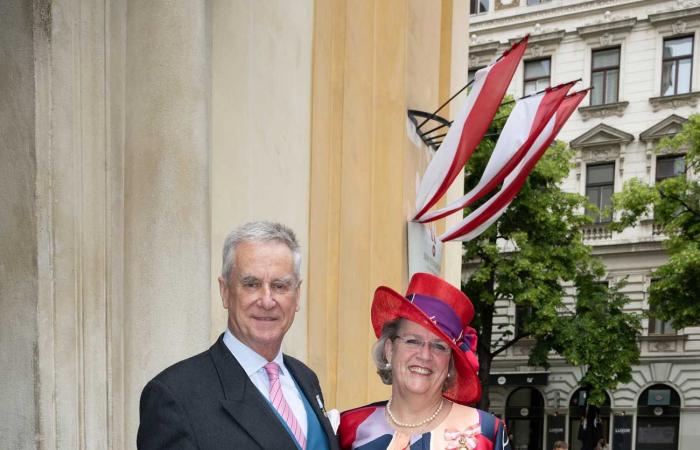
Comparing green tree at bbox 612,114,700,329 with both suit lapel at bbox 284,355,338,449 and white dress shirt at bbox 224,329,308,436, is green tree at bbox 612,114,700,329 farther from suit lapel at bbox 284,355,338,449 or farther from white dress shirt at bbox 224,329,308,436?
white dress shirt at bbox 224,329,308,436

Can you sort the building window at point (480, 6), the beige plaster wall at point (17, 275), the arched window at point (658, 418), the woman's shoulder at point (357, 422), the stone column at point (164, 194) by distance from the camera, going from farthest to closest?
the building window at point (480, 6) → the arched window at point (658, 418) → the stone column at point (164, 194) → the beige plaster wall at point (17, 275) → the woman's shoulder at point (357, 422)

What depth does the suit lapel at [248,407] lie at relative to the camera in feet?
8.31

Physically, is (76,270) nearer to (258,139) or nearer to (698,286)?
(258,139)

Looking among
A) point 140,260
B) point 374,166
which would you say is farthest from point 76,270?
point 374,166

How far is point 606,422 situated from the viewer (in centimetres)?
2492

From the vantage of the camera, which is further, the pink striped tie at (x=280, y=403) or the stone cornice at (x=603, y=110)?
the stone cornice at (x=603, y=110)

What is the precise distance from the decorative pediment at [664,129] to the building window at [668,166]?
0.68 m

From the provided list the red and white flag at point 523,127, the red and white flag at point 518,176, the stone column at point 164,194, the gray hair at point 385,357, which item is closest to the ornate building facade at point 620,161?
the red and white flag at point 518,176

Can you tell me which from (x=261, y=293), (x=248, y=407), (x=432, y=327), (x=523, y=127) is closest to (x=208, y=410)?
(x=248, y=407)

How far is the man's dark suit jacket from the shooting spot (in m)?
2.35

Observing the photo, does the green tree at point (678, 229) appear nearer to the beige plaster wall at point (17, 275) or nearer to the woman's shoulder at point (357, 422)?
the woman's shoulder at point (357, 422)

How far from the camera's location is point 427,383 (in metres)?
3.31

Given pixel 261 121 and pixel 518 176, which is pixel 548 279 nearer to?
pixel 518 176

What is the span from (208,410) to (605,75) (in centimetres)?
2626
